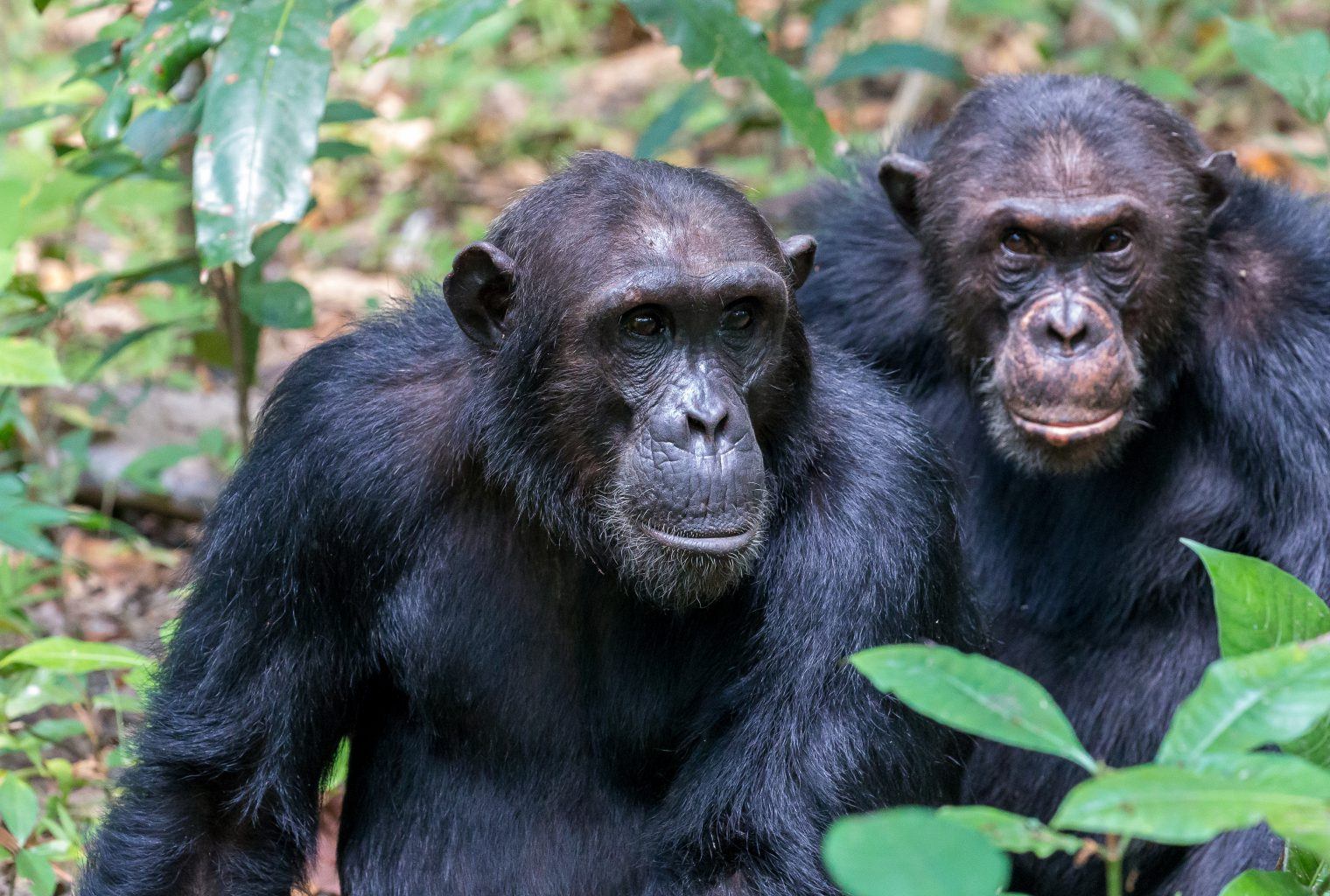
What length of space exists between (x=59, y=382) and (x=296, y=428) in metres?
0.81

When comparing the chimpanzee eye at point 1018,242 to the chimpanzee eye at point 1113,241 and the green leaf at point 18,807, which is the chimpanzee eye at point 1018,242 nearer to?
the chimpanzee eye at point 1113,241

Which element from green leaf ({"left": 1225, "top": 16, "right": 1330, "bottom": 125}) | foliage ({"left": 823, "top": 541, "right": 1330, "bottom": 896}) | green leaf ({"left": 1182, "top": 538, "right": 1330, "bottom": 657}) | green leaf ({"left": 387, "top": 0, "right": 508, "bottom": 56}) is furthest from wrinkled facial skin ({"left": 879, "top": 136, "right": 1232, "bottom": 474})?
foliage ({"left": 823, "top": 541, "right": 1330, "bottom": 896})

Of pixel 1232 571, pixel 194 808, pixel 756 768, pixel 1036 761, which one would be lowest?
pixel 1036 761

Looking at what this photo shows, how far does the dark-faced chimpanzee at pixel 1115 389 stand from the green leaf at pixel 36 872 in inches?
111

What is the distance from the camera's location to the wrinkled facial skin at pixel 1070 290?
499 cm

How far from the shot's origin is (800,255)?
4422 millimetres

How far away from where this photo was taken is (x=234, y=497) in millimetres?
4457

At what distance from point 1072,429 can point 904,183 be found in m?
1.18

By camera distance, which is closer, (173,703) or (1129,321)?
(173,703)

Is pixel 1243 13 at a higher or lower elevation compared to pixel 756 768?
lower

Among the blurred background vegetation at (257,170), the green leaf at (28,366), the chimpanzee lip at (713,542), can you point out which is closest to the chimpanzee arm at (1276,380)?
the blurred background vegetation at (257,170)

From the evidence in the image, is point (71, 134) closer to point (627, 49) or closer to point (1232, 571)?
point (627, 49)

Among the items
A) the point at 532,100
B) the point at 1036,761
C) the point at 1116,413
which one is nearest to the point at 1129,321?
the point at 1116,413

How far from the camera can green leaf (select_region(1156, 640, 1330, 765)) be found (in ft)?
9.03
